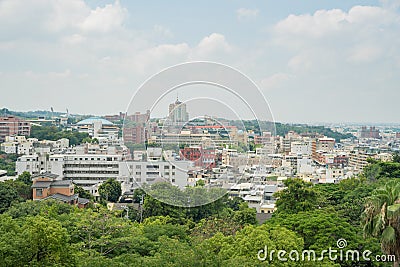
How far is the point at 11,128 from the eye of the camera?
3603 centimetres

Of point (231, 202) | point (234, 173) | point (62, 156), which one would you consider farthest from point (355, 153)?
point (234, 173)

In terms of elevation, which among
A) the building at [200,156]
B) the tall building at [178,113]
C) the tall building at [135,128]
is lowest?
the building at [200,156]

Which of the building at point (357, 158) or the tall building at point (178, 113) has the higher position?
the tall building at point (178, 113)

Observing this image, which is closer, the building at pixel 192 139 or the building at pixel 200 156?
the building at pixel 192 139

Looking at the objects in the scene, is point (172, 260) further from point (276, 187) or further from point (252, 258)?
point (276, 187)

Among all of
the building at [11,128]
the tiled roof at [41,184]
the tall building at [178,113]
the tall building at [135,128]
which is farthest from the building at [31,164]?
the tall building at [178,113]

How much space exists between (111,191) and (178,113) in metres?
10.9

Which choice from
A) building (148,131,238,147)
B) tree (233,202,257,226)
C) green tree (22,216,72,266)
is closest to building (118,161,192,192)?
building (148,131,238,147)

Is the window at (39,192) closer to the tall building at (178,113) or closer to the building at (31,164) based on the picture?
the building at (31,164)

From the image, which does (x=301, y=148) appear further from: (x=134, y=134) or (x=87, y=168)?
(x=134, y=134)

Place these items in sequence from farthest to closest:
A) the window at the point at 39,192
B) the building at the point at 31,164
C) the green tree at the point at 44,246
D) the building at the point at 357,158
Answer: the building at the point at 357,158 < the building at the point at 31,164 < the window at the point at 39,192 < the green tree at the point at 44,246

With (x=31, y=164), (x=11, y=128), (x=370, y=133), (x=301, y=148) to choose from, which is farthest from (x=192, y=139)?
(x=370, y=133)

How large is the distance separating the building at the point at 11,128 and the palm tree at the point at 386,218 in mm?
34138

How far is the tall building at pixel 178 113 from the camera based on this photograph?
22.4 ft
